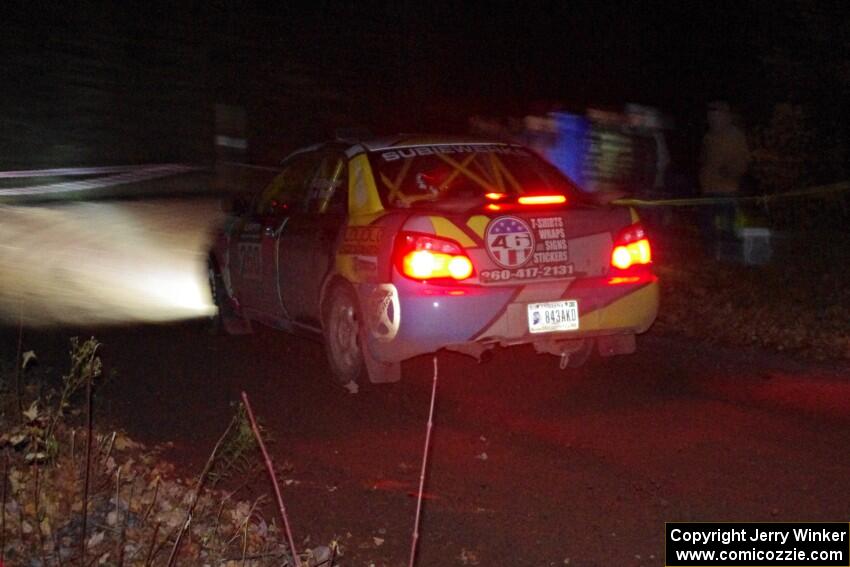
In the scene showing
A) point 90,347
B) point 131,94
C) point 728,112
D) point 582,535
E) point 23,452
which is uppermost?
point 131,94

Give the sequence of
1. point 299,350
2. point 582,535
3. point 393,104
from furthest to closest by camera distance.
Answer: point 393,104 → point 299,350 → point 582,535

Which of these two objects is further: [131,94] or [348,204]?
[131,94]

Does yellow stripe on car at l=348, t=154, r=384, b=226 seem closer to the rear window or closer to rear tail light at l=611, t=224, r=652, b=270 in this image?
the rear window

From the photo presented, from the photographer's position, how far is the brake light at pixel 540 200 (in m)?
7.85

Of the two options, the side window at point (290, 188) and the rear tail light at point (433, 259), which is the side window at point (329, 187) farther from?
the rear tail light at point (433, 259)

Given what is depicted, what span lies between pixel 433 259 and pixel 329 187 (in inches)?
60.0

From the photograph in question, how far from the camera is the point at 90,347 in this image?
5.99 m

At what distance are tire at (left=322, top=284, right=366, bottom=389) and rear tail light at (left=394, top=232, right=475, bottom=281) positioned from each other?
69 cm

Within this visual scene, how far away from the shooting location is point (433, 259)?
7.50m

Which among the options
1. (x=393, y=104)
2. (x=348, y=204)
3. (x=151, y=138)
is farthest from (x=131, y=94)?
(x=348, y=204)

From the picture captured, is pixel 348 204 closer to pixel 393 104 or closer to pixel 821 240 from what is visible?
pixel 821 240

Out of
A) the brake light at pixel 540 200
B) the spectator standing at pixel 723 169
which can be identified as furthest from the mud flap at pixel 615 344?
the spectator standing at pixel 723 169

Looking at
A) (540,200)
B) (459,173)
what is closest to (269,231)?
(459,173)

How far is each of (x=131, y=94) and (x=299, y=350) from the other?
30388 millimetres
